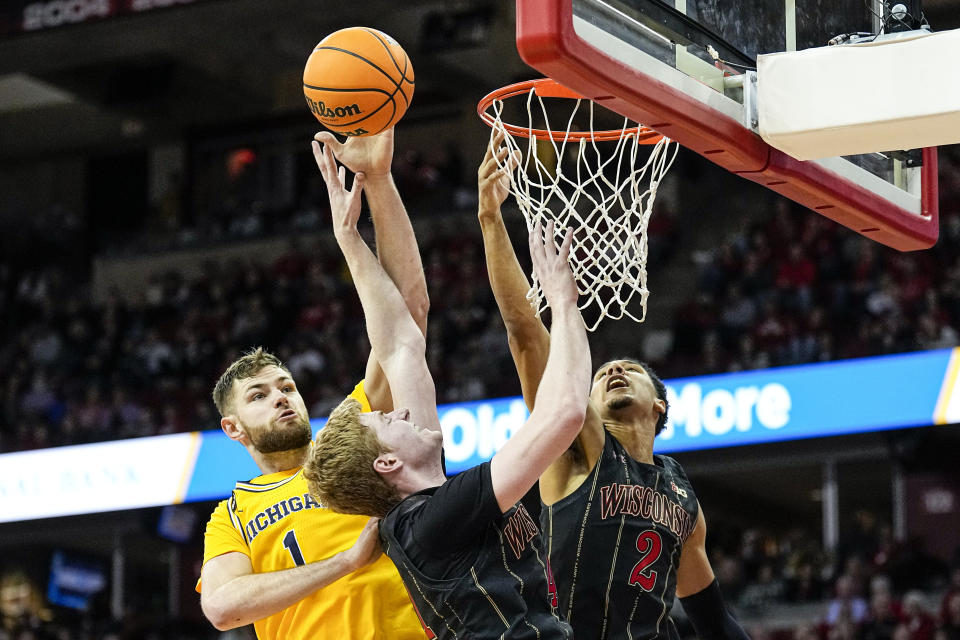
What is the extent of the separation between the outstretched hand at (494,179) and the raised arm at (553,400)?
1.00m

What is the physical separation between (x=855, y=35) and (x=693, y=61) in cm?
60

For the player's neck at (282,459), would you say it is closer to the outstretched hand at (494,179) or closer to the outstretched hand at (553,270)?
the outstretched hand at (494,179)

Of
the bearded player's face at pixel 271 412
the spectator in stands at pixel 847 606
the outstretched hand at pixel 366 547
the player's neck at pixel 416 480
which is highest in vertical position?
the bearded player's face at pixel 271 412

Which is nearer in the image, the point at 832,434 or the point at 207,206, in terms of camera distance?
the point at 832,434

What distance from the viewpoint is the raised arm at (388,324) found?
383 cm

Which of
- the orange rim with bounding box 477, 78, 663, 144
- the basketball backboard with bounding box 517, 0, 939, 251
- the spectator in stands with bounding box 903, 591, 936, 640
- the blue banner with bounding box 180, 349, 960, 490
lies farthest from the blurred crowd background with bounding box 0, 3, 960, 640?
the basketball backboard with bounding box 517, 0, 939, 251

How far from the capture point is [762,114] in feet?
13.0

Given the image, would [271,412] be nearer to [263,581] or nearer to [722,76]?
[263,581]

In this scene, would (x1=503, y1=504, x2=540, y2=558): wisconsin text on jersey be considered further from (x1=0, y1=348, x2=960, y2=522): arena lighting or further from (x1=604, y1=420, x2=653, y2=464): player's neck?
(x1=0, y1=348, x2=960, y2=522): arena lighting

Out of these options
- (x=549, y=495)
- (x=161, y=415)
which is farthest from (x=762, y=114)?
(x=161, y=415)

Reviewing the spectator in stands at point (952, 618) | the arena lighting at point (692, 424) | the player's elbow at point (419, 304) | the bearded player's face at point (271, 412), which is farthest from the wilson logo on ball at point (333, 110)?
the spectator in stands at point (952, 618)

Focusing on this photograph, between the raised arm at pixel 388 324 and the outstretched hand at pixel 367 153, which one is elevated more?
the outstretched hand at pixel 367 153

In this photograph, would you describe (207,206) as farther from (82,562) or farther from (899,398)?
(899,398)

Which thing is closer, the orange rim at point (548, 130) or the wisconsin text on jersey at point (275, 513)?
the wisconsin text on jersey at point (275, 513)
